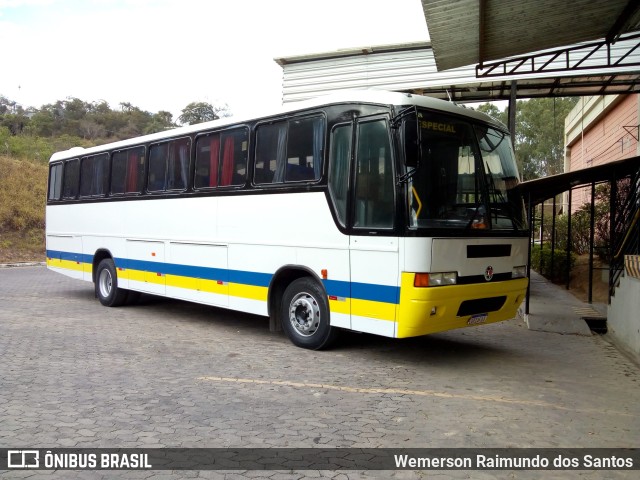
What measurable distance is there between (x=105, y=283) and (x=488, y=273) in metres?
8.14

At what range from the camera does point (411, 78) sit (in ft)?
44.9

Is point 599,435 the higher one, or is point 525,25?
point 525,25

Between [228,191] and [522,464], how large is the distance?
5.88 m

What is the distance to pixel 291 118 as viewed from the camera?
304 inches

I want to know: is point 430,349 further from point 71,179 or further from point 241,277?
point 71,179

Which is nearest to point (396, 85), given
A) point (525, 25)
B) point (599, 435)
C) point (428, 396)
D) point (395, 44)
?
point (395, 44)

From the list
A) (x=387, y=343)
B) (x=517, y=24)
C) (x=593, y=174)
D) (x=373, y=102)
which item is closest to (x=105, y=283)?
(x=387, y=343)

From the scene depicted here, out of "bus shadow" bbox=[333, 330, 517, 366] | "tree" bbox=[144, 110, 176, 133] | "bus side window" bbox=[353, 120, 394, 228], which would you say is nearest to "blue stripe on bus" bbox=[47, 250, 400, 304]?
"bus side window" bbox=[353, 120, 394, 228]

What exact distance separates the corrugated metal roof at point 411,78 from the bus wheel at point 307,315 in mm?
6853

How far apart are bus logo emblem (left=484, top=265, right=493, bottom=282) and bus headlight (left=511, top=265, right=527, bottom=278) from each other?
54cm

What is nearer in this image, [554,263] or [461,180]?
[461,180]

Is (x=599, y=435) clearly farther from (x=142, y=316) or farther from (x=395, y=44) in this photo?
(x=395, y=44)

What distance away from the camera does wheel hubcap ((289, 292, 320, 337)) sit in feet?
24.5

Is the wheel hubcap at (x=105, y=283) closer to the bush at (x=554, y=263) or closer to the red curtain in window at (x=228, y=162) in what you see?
the red curtain in window at (x=228, y=162)
